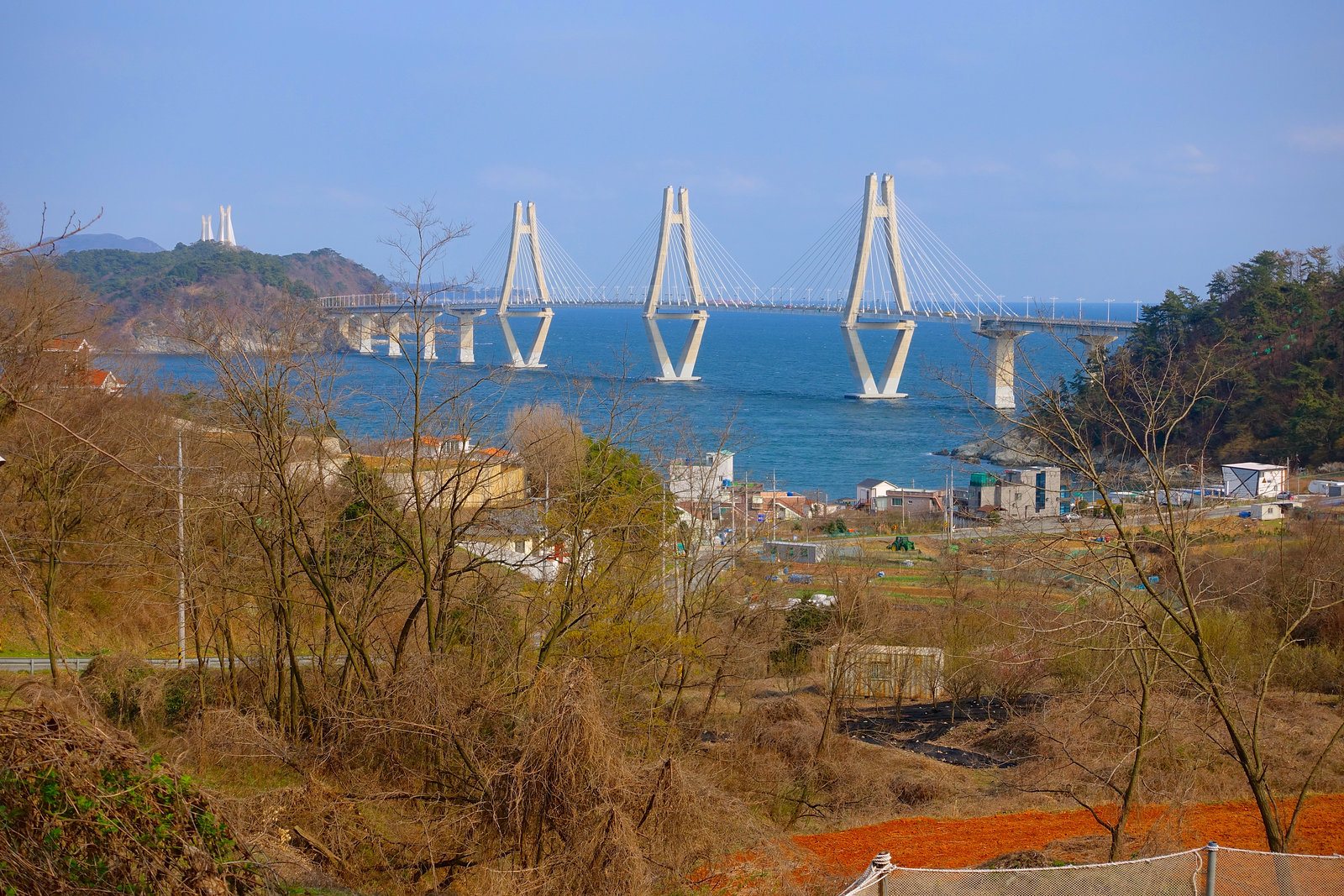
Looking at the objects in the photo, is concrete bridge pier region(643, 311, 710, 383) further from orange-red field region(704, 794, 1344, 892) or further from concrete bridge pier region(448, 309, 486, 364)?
orange-red field region(704, 794, 1344, 892)

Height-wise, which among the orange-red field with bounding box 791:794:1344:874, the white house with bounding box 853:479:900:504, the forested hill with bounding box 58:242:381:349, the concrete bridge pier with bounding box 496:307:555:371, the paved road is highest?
the forested hill with bounding box 58:242:381:349

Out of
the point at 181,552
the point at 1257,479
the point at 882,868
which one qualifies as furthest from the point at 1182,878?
the point at 1257,479

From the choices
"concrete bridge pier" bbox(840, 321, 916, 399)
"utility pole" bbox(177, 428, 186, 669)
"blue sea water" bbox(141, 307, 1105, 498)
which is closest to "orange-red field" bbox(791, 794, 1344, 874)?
"blue sea water" bbox(141, 307, 1105, 498)

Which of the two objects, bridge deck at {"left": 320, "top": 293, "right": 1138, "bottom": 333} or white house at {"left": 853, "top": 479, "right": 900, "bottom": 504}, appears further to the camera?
bridge deck at {"left": 320, "top": 293, "right": 1138, "bottom": 333}

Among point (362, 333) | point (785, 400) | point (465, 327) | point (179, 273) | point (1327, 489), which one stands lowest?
point (1327, 489)

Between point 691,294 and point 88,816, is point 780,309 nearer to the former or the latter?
point 691,294

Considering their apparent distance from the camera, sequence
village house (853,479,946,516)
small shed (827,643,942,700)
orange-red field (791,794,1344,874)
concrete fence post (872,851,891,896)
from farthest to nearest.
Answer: village house (853,479,946,516) < small shed (827,643,942,700) < orange-red field (791,794,1344,874) < concrete fence post (872,851,891,896)

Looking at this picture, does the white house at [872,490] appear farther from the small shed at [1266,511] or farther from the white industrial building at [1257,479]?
the small shed at [1266,511]
